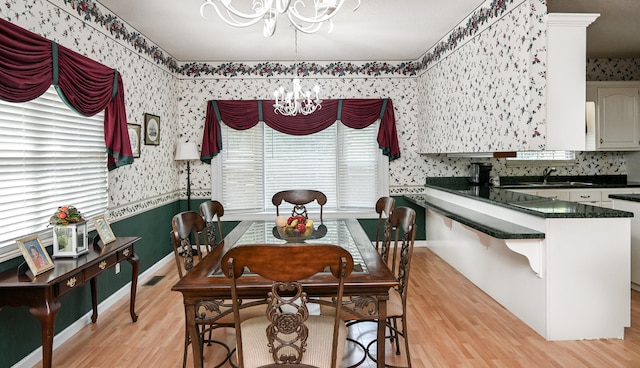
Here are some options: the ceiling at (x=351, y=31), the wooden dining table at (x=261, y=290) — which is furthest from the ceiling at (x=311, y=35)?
the wooden dining table at (x=261, y=290)

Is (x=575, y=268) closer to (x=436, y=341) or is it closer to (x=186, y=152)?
(x=436, y=341)

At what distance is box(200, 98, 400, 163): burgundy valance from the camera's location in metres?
6.06

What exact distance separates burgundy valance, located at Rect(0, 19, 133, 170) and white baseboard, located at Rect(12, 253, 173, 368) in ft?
4.08

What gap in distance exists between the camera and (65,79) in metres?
3.09

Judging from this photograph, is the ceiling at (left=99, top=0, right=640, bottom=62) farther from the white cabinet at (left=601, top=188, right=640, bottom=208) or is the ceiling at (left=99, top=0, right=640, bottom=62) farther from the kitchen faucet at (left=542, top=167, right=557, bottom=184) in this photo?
the white cabinet at (left=601, top=188, right=640, bottom=208)

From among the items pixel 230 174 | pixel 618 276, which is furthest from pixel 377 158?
pixel 618 276

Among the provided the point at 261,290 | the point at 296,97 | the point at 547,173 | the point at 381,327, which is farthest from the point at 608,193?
the point at 261,290

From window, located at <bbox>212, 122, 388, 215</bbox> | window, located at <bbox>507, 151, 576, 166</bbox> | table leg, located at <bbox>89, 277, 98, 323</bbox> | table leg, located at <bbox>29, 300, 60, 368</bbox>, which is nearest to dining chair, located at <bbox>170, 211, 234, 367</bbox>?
table leg, located at <bbox>29, 300, 60, 368</bbox>

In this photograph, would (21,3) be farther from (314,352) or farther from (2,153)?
(314,352)

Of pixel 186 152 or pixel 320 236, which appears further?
pixel 186 152

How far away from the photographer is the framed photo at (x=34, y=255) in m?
2.47

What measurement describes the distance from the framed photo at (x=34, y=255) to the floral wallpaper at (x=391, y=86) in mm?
1368

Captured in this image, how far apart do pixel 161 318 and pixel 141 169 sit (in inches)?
71.4

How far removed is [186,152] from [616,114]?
5529mm
